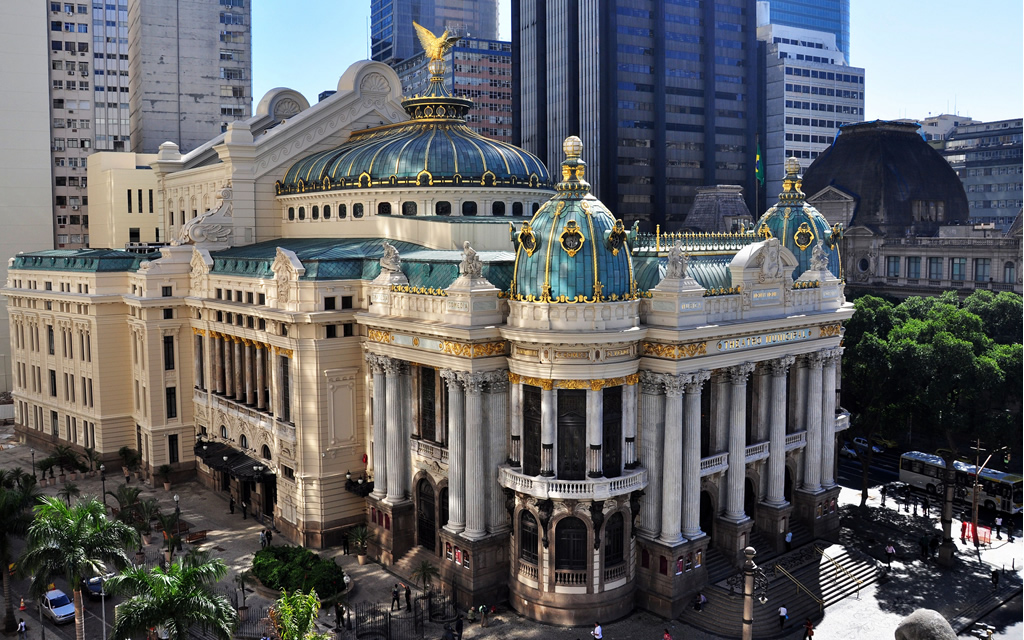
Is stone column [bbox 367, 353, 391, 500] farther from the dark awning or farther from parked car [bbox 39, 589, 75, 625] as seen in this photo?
parked car [bbox 39, 589, 75, 625]

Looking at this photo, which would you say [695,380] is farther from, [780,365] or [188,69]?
[188,69]

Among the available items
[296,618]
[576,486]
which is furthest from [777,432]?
[296,618]

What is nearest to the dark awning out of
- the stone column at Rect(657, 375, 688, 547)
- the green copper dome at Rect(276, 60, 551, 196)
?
the green copper dome at Rect(276, 60, 551, 196)

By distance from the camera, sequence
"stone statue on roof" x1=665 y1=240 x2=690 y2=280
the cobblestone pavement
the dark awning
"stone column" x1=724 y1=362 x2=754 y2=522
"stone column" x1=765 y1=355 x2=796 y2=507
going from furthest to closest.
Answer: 1. the dark awning
2. "stone column" x1=765 y1=355 x2=796 y2=507
3. "stone column" x1=724 y1=362 x2=754 y2=522
4. the cobblestone pavement
5. "stone statue on roof" x1=665 y1=240 x2=690 y2=280

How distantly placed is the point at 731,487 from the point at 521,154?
36960mm

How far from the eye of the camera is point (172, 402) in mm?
88125

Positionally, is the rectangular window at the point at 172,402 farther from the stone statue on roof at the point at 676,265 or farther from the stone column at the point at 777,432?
the stone column at the point at 777,432

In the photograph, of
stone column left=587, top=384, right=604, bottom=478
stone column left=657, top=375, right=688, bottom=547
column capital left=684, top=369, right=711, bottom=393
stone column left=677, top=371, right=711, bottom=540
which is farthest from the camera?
stone column left=677, top=371, right=711, bottom=540

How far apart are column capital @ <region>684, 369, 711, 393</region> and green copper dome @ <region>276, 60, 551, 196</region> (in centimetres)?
2942

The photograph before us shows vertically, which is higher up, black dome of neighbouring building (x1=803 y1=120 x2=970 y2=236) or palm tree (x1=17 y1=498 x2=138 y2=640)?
black dome of neighbouring building (x1=803 y1=120 x2=970 y2=236)

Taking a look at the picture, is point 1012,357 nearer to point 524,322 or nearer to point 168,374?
point 524,322

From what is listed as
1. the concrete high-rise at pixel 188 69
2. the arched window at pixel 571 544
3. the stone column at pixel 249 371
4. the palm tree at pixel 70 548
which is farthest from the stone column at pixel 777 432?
the concrete high-rise at pixel 188 69

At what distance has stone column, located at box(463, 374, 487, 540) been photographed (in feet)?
194

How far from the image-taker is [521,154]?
3356 inches
